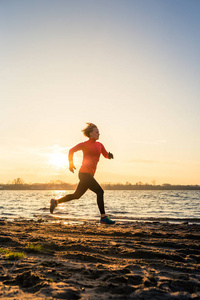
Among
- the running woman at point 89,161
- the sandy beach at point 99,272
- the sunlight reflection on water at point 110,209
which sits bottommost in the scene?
the sunlight reflection on water at point 110,209

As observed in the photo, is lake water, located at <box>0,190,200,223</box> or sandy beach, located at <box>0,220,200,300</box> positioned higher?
sandy beach, located at <box>0,220,200,300</box>

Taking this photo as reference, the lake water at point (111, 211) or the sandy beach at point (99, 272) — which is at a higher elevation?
the sandy beach at point (99, 272)

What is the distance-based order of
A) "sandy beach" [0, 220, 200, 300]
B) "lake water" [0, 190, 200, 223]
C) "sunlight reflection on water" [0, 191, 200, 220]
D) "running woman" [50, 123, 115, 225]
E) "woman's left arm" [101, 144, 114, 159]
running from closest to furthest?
"sandy beach" [0, 220, 200, 300] < "running woman" [50, 123, 115, 225] < "woman's left arm" [101, 144, 114, 159] < "lake water" [0, 190, 200, 223] < "sunlight reflection on water" [0, 191, 200, 220]

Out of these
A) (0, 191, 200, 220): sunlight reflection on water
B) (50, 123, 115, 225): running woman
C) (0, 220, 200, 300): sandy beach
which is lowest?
(0, 191, 200, 220): sunlight reflection on water

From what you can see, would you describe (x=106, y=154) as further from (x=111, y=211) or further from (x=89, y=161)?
(x=111, y=211)

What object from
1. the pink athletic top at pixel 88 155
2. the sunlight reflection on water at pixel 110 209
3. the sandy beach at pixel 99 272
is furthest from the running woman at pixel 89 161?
the sunlight reflection on water at pixel 110 209

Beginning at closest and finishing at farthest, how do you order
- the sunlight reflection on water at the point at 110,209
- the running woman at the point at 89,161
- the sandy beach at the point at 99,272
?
the sandy beach at the point at 99,272
the running woman at the point at 89,161
the sunlight reflection on water at the point at 110,209

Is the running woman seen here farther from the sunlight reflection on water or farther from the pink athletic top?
the sunlight reflection on water

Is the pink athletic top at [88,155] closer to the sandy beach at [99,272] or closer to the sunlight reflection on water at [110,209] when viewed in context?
the sandy beach at [99,272]

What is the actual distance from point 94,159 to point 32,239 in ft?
8.59

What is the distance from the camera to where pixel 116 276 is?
9.54 feet

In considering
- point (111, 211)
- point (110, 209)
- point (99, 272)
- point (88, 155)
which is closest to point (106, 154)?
point (88, 155)

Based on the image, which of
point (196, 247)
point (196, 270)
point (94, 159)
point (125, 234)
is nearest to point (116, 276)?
point (196, 270)

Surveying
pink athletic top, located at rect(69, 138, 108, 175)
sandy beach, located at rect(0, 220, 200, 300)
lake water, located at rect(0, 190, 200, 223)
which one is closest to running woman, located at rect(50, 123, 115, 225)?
pink athletic top, located at rect(69, 138, 108, 175)
